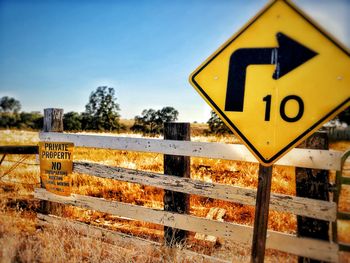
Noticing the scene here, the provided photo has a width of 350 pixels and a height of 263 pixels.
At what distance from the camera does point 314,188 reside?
247cm

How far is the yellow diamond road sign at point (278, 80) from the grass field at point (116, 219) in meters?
1.68

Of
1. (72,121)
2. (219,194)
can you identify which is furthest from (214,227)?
(72,121)

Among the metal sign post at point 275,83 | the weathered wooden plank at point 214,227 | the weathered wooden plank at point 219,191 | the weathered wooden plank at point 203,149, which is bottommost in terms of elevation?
the weathered wooden plank at point 214,227

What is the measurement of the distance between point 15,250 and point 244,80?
318cm

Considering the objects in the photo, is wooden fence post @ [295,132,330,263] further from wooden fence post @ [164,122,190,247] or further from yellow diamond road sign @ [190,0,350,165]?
wooden fence post @ [164,122,190,247]

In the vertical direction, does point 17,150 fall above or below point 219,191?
above

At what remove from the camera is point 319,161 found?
7.88ft

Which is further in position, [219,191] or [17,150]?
[17,150]

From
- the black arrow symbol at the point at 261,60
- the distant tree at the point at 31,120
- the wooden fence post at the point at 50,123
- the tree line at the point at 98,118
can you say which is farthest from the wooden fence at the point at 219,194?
the distant tree at the point at 31,120

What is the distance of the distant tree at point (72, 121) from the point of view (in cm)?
6554

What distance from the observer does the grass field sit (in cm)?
299

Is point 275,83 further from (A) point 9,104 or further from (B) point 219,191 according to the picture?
(A) point 9,104

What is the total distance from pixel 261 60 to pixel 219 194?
5.31 ft

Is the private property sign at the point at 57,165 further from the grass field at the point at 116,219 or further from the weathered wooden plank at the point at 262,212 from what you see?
the weathered wooden plank at the point at 262,212
